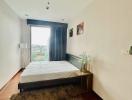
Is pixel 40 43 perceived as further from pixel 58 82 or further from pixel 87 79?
pixel 87 79

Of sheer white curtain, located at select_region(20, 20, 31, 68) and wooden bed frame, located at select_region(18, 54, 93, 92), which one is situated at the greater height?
sheer white curtain, located at select_region(20, 20, 31, 68)

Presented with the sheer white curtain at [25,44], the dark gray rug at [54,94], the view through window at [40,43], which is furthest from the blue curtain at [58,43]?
the dark gray rug at [54,94]

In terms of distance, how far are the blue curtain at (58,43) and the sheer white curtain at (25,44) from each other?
120 cm

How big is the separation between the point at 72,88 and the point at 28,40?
340 cm

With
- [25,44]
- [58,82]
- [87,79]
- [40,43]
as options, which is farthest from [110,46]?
[25,44]

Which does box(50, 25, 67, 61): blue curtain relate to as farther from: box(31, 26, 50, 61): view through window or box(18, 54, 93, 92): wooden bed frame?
box(18, 54, 93, 92): wooden bed frame

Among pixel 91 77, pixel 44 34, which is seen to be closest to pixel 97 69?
pixel 91 77

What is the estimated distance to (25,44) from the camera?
15.9ft

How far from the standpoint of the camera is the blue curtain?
195 inches

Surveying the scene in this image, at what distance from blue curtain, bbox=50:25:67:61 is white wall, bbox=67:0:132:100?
7.17 ft

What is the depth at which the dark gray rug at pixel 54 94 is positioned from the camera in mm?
2346

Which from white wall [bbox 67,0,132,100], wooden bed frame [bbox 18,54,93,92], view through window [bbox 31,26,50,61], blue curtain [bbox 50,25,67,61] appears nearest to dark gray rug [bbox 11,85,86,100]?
wooden bed frame [bbox 18,54,93,92]

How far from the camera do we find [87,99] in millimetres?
2369

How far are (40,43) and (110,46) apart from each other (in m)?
3.78
